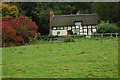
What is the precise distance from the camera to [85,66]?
10234 millimetres

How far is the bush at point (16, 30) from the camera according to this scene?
2456 centimetres

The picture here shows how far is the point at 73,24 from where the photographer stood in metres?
46.4

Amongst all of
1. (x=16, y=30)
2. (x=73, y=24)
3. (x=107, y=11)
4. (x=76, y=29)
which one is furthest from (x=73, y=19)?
(x=16, y=30)

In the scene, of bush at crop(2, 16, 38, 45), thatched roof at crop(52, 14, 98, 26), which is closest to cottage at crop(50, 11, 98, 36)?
thatched roof at crop(52, 14, 98, 26)

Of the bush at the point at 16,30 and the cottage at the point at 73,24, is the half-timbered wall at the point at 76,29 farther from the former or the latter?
the bush at the point at 16,30

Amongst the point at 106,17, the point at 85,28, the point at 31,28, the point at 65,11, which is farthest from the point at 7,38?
the point at 65,11

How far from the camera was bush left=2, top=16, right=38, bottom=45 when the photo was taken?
24.6 m

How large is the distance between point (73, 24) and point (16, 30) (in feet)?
70.8

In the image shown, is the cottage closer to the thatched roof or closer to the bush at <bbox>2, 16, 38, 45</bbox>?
the thatched roof

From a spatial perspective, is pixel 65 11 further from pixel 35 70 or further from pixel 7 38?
pixel 35 70

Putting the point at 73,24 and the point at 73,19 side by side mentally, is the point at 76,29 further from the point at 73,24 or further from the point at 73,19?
the point at 73,19

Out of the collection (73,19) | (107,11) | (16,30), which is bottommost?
(16,30)

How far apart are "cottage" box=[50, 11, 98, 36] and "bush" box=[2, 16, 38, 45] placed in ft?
57.6

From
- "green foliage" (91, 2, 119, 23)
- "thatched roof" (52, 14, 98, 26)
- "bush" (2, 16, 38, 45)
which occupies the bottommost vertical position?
"bush" (2, 16, 38, 45)
